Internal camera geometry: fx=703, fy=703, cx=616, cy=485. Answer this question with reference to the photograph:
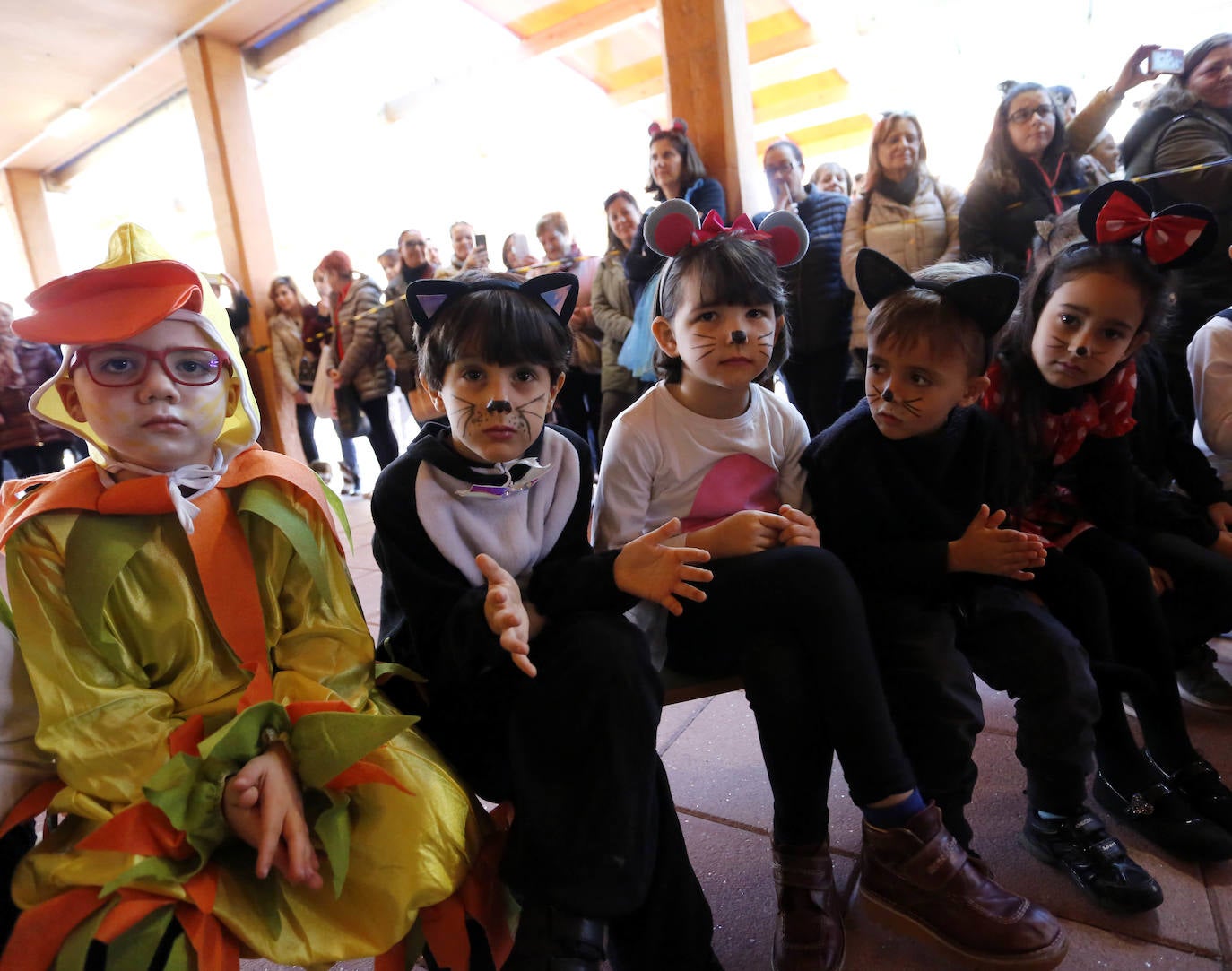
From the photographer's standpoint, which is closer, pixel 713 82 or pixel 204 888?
pixel 204 888

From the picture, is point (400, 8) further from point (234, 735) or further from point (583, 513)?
point (234, 735)

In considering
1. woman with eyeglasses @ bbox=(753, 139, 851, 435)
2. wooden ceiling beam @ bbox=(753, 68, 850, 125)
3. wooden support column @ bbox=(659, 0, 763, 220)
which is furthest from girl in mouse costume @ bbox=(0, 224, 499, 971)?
wooden ceiling beam @ bbox=(753, 68, 850, 125)

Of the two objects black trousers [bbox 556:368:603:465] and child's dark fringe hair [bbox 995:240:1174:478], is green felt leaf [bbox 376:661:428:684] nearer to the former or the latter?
child's dark fringe hair [bbox 995:240:1174:478]

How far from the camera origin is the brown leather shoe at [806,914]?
100 centimetres

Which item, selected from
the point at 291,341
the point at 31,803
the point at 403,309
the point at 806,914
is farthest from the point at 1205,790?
the point at 291,341

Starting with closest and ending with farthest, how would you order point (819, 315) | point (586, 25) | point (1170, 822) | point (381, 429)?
1. point (1170, 822)
2. point (819, 315)
3. point (381, 429)
4. point (586, 25)

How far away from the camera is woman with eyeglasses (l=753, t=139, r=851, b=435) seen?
284 cm

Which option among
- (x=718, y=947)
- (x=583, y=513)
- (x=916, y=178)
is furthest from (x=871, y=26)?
(x=718, y=947)

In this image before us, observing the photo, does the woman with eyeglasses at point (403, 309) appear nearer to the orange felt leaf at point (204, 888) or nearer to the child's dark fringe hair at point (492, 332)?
the child's dark fringe hair at point (492, 332)

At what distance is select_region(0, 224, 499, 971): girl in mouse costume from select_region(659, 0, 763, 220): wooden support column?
2866mm

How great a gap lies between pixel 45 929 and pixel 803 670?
94 cm

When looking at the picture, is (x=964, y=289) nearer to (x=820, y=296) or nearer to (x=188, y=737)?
(x=188, y=737)

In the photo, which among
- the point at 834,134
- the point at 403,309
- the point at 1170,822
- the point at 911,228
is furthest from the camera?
the point at 834,134

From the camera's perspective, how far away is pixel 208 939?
2.46ft
